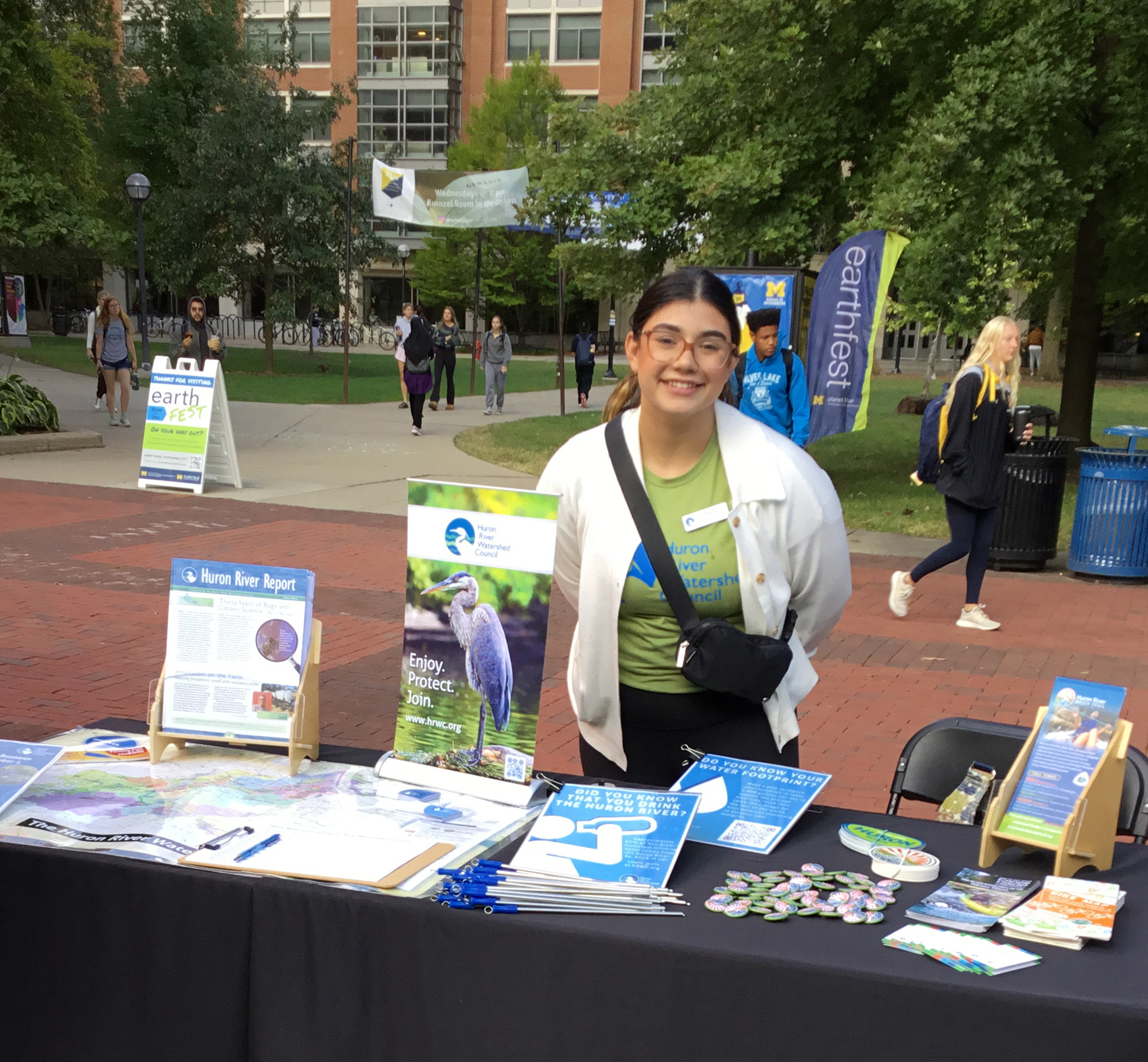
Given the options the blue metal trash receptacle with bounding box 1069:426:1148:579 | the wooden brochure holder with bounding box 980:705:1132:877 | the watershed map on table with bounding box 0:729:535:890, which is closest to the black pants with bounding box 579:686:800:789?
the watershed map on table with bounding box 0:729:535:890

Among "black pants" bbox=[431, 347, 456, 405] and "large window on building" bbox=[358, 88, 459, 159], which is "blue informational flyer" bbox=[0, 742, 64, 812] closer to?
"black pants" bbox=[431, 347, 456, 405]

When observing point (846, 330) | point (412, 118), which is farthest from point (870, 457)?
point (412, 118)

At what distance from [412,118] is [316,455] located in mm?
53950

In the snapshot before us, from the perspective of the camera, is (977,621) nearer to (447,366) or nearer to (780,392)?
(780,392)

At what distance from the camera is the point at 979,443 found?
26.5ft

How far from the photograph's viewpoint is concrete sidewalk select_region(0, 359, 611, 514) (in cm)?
1350

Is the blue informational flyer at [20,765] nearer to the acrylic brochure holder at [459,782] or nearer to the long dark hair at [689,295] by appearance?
the acrylic brochure holder at [459,782]

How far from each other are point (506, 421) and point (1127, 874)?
20.3 metres

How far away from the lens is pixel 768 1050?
2.00m

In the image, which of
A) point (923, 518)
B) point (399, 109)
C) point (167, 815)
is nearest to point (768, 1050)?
point (167, 815)

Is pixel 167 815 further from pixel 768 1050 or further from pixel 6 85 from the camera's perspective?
pixel 6 85

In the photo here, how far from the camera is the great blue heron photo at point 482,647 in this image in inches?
104

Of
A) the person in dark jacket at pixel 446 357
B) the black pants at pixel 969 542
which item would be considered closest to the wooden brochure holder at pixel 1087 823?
the black pants at pixel 969 542

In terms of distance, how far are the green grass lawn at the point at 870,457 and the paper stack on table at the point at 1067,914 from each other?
10.2 m
